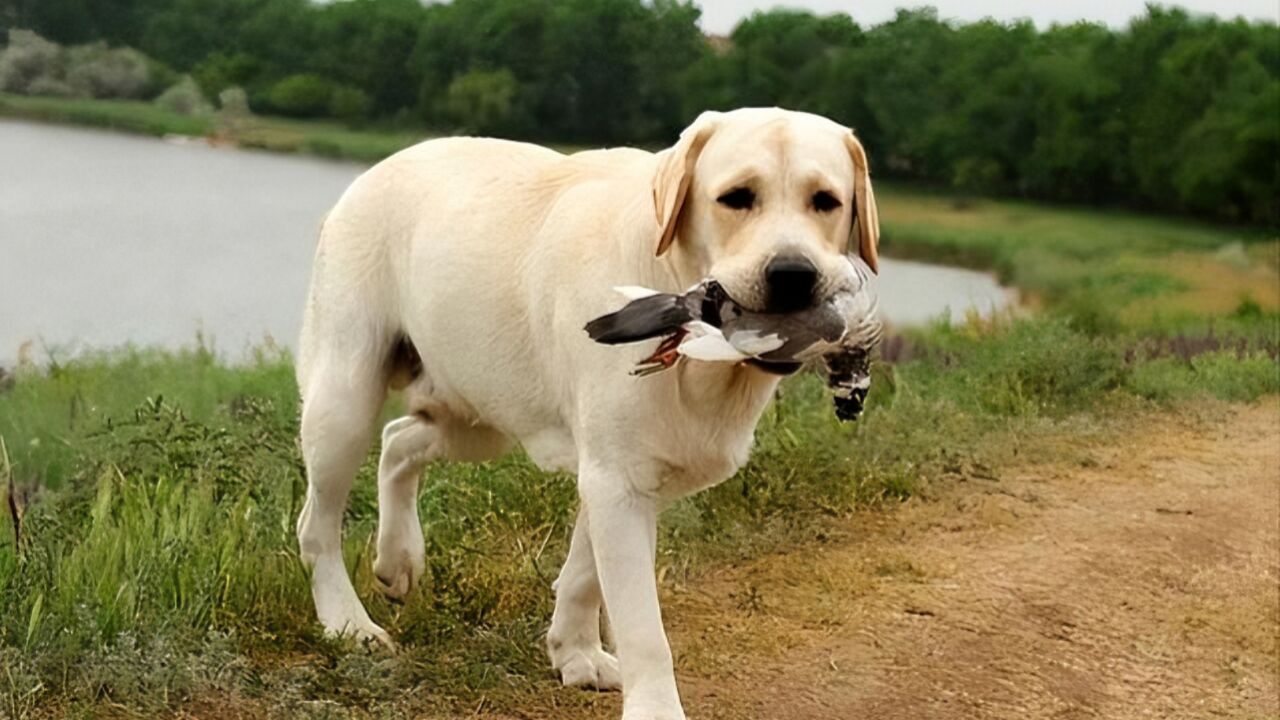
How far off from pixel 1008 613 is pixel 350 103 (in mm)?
5012

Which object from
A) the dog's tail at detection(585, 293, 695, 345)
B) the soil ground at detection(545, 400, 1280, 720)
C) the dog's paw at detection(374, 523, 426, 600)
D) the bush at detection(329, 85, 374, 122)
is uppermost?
the dog's tail at detection(585, 293, 695, 345)

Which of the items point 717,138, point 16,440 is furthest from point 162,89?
point 717,138

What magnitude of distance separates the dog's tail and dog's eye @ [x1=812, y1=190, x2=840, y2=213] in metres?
0.31

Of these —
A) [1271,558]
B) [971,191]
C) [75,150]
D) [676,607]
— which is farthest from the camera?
[971,191]

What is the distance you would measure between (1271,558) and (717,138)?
404 centimetres

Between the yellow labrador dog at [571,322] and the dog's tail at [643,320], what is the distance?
12 centimetres

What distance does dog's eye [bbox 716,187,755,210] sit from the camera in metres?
3.27

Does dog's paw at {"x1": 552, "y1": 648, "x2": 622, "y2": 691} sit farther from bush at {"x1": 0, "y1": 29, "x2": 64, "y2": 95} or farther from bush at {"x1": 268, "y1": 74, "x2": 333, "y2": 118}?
bush at {"x1": 0, "y1": 29, "x2": 64, "y2": 95}

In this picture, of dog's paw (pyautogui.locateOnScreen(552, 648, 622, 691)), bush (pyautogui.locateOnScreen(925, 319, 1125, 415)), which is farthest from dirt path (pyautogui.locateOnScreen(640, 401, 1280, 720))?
bush (pyautogui.locateOnScreen(925, 319, 1125, 415))

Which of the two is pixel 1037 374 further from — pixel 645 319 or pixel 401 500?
pixel 645 319

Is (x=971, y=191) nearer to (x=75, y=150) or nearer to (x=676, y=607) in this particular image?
(x=75, y=150)

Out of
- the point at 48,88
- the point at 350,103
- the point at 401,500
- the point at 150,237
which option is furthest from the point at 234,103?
the point at 401,500

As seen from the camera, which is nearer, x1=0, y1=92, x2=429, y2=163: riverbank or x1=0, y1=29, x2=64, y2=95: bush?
x1=0, y1=92, x2=429, y2=163: riverbank

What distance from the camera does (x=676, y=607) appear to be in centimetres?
542
